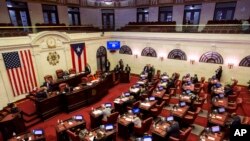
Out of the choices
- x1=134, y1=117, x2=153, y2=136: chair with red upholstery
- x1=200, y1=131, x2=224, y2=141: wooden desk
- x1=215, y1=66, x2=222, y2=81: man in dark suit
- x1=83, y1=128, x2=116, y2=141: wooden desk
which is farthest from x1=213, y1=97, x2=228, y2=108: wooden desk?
x1=83, y1=128, x2=116, y2=141: wooden desk

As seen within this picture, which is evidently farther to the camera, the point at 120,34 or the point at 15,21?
the point at 120,34

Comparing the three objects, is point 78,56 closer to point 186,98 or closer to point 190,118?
point 186,98

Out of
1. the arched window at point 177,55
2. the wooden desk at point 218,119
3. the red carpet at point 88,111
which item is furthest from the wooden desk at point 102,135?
the arched window at point 177,55

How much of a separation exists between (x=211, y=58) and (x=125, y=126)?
9462 mm

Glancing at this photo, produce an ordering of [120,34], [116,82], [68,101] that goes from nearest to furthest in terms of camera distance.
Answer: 1. [68,101]
2. [116,82]
3. [120,34]

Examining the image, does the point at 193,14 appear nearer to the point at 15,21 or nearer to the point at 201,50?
the point at 201,50

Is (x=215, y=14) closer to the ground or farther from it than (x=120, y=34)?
farther from it

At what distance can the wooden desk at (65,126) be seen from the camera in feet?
21.7

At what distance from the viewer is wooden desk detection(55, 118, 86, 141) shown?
6625mm

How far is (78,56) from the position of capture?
14.7 meters

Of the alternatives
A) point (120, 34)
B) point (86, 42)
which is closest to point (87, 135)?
point (86, 42)

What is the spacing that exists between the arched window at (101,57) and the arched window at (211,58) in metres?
9.24

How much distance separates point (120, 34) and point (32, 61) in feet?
27.8

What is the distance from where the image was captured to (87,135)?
6.30 m
